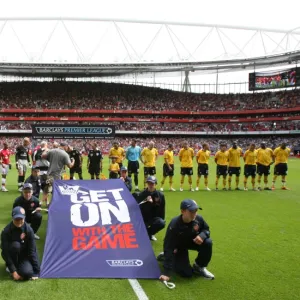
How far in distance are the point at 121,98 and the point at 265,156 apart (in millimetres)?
51497

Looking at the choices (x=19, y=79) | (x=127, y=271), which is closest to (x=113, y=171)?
(x=127, y=271)

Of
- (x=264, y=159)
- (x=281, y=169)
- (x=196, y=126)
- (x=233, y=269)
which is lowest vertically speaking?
(x=233, y=269)

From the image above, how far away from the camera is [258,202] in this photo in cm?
1136

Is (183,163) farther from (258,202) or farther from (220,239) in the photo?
(220,239)

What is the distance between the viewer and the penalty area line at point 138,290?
450cm

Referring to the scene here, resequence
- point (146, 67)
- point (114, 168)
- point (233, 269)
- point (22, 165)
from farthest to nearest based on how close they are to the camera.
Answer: point (146, 67) → point (22, 165) → point (114, 168) → point (233, 269)

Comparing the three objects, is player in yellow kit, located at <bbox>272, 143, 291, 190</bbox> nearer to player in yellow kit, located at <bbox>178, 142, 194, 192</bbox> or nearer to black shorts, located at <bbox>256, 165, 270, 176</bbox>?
black shorts, located at <bbox>256, 165, 270, 176</bbox>

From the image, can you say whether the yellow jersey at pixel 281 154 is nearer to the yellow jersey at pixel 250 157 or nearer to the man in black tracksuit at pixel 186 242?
the yellow jersey at pixel 250 157

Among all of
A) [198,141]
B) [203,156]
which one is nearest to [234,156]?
[203,156]

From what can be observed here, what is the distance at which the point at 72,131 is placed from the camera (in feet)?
64.0

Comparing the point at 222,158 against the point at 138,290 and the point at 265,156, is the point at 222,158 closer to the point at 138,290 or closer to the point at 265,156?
the point at 265,156

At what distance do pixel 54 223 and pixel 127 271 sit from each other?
171cm

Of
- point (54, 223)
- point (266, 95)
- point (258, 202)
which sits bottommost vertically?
point (258, 202)

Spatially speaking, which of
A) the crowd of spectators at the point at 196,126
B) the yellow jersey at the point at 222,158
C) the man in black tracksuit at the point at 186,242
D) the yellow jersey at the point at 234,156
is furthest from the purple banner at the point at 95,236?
the crowd of spectators at the point at 196,126
